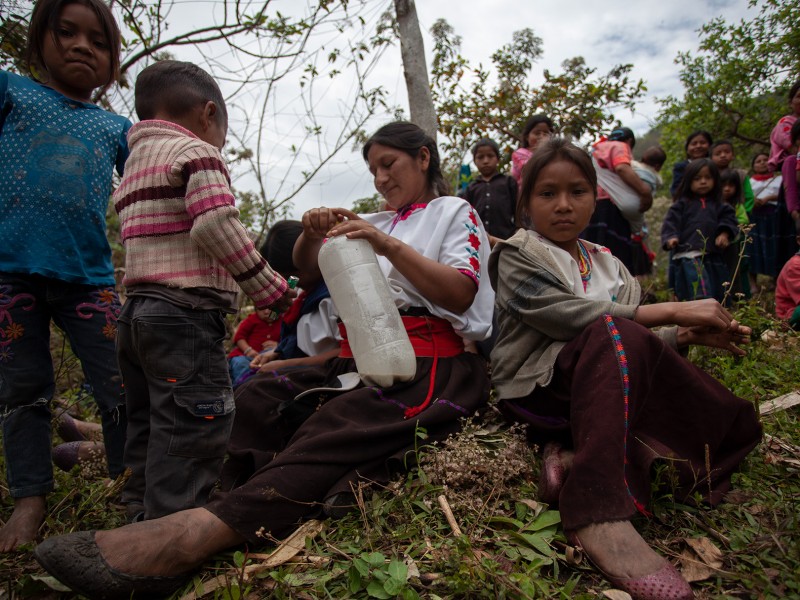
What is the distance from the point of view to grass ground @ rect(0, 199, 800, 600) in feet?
4.64

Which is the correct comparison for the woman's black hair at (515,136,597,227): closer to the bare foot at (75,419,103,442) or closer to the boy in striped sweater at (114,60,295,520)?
the boy in striped sweater at (114,60,295,520)

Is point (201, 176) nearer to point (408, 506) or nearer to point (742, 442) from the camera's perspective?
point (408, 506)

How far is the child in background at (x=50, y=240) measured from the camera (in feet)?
6.63

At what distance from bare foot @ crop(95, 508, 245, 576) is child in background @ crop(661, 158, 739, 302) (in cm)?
450

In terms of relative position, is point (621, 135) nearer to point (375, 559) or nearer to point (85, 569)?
point (375, 559)

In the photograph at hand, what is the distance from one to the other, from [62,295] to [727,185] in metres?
6.05

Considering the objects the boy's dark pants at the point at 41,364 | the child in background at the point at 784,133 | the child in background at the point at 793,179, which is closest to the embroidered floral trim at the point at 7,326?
the boy's dark pants at the point at 41,364

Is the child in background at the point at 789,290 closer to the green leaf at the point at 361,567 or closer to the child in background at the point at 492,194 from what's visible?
the child in background at the point at 492,194

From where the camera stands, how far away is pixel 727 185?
5.58m

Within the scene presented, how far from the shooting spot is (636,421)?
5.76ft

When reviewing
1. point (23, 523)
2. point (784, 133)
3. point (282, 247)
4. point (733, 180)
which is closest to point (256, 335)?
point (282, 247)

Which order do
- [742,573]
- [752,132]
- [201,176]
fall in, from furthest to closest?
[752,132] → [201,176] → [742,573]

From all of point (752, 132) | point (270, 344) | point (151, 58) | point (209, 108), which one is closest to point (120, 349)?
point (209, 108)

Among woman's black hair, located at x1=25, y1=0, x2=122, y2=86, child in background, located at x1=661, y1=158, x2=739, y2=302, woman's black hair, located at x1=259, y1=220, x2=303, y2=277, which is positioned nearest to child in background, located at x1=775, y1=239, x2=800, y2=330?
child in background, located at x1=661, y1=158, x2=739, y2=302
